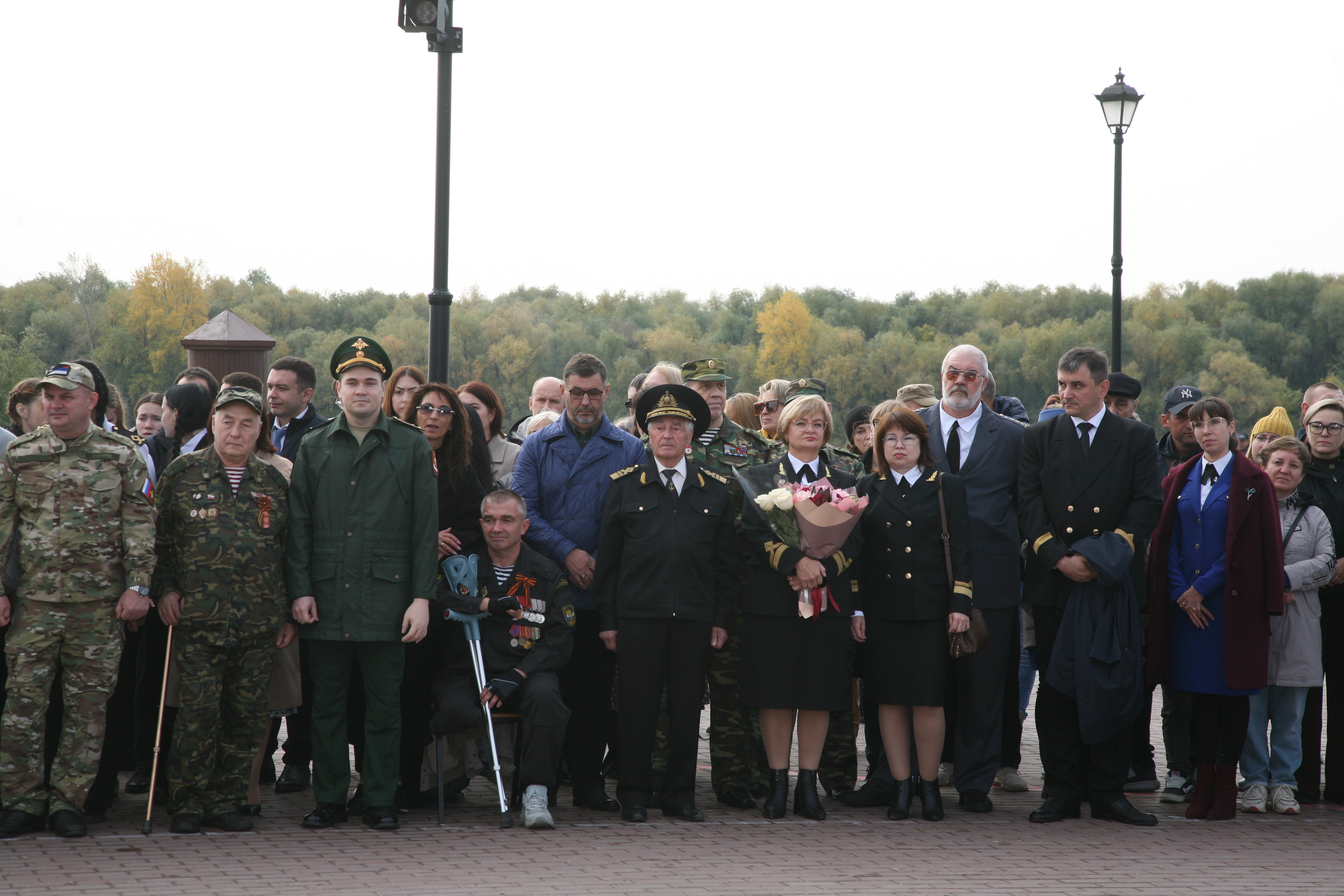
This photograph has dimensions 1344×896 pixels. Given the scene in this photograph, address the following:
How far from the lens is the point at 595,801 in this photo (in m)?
6.72

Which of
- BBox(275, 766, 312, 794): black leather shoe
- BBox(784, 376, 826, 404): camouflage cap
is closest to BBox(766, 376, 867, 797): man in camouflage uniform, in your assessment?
BBox(784, 376, 826, 404): camouflage cap

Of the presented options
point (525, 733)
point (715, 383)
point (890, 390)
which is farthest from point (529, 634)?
point (890, 390)

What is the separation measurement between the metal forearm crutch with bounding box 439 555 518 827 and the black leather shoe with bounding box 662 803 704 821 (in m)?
0.82

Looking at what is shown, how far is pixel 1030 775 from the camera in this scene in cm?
812

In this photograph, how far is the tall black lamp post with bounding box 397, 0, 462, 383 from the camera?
353 inches

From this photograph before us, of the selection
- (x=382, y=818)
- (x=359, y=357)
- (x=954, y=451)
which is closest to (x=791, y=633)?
(x=954, y=451)

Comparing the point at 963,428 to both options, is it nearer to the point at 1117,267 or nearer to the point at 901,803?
the point at 901,803

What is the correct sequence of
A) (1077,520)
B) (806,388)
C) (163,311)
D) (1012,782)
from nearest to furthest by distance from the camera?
(1077,520)
(1012,782)
(806,388)
(163,311)

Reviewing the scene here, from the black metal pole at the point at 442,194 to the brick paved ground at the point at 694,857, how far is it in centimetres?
375

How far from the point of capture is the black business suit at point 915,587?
21.6 ft

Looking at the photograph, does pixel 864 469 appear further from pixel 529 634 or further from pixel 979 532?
pixel 529 634

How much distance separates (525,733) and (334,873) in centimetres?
135

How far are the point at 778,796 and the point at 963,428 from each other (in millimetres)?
2342

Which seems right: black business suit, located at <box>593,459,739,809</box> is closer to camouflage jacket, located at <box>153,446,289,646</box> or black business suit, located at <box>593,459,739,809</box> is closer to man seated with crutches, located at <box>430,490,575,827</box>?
man seated with crutches, located at <box>430,490,575,827</box>
